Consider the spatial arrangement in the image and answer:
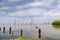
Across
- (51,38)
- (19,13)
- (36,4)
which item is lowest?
(51,38)

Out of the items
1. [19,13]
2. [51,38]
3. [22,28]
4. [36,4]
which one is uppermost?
[36,4]

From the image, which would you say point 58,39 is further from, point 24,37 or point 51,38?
point 24,37

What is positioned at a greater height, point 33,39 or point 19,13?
point 19,13

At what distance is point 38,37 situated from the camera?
226 inches

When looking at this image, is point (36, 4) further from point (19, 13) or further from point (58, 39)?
point (58, 39)

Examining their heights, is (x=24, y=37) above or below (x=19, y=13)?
below

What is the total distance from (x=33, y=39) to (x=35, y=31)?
3.87 feet

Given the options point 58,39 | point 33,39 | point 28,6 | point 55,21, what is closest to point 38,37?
point 33,39

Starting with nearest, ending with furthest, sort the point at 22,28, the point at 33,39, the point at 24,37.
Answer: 1. the point at 33,39
2. the point at 24,37
3. the point at 22,28

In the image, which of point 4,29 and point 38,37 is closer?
point 38,37

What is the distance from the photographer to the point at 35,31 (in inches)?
259

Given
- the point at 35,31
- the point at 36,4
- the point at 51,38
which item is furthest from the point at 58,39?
the point at 36,4

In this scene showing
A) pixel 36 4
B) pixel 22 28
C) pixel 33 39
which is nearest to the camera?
pixel 36 4

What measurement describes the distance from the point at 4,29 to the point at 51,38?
232 centimetres
